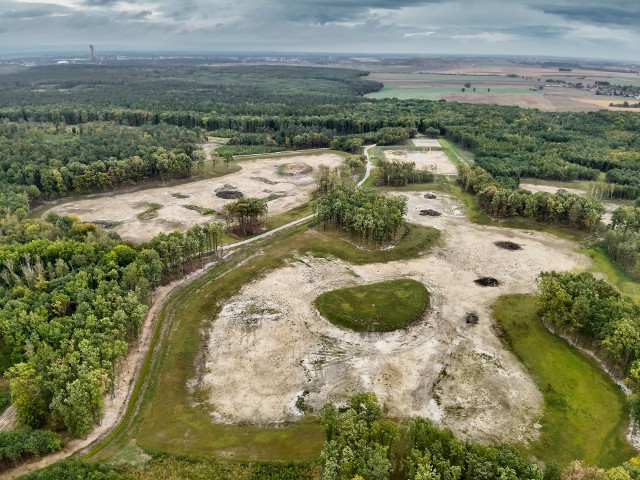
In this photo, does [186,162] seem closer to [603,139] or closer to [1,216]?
[1,216]

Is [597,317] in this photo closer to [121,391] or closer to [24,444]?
[121,391]

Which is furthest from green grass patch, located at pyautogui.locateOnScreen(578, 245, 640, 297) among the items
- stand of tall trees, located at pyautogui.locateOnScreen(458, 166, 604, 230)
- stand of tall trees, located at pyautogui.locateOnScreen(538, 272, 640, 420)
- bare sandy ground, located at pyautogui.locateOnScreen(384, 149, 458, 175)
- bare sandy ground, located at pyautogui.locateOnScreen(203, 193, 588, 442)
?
bare sandy ground, located at pyautogui.locateOnScreen(384, 149, 458, 175)

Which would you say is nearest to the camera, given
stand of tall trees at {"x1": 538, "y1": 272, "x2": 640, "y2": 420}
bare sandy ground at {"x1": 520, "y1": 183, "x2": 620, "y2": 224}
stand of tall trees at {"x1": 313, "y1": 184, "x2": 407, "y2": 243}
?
stand of tall trees at {"x1": 538, "y1": 272, "x2": 640, "y2": 420}

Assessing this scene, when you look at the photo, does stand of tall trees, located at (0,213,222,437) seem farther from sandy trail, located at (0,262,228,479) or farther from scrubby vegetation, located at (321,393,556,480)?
scrubby vegetation, located at (321,393,556,480)

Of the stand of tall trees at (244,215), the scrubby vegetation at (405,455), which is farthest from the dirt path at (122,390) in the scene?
the scrubby vegetation at (405,455)

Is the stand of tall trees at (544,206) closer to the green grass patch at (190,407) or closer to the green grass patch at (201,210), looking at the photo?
the green grass patch at (190,407)

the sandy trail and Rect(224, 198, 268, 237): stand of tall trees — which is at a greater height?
Rect(224, 198, 268, 237): stand of tall trees
